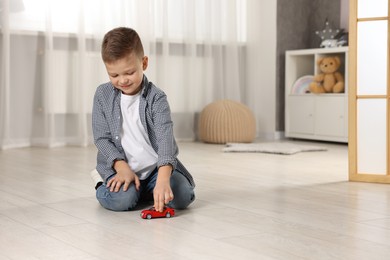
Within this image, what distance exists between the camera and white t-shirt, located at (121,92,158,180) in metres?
2.09

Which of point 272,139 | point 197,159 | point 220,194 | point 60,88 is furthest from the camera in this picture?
point 272,139

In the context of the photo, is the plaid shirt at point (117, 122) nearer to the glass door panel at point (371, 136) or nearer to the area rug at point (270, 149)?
the glass door panel at point (371, 136)

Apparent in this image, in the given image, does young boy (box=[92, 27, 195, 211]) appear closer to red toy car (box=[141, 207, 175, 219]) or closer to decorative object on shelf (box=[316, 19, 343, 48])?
red toy car (box=[141, 207, 175, 219])

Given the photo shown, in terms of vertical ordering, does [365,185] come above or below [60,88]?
below

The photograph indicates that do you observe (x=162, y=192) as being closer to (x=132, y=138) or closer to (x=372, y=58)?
(x=132, y=138)

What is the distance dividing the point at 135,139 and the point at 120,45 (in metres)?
0.32

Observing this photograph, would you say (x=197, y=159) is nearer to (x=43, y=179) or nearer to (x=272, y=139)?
(x=43, y=179)

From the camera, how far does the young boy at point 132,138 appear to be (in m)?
1.98

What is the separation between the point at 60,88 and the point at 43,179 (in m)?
1.63

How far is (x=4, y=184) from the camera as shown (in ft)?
8.66

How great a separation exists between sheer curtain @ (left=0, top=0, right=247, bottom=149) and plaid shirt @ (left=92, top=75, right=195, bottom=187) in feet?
7.18

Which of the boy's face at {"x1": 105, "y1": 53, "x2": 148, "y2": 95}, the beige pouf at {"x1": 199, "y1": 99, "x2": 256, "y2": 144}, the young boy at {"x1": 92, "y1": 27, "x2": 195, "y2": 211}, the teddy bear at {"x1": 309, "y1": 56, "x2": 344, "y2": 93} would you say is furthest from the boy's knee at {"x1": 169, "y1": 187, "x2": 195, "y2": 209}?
the teddy bear at {"x1": 309, "y1": 56, "x2": 344, "y2": 93}

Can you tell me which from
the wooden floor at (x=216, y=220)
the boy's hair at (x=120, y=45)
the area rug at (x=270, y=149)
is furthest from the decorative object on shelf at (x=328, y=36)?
the boy's hair at (x=120, y=45)

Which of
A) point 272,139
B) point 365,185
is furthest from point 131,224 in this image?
point 272,139
